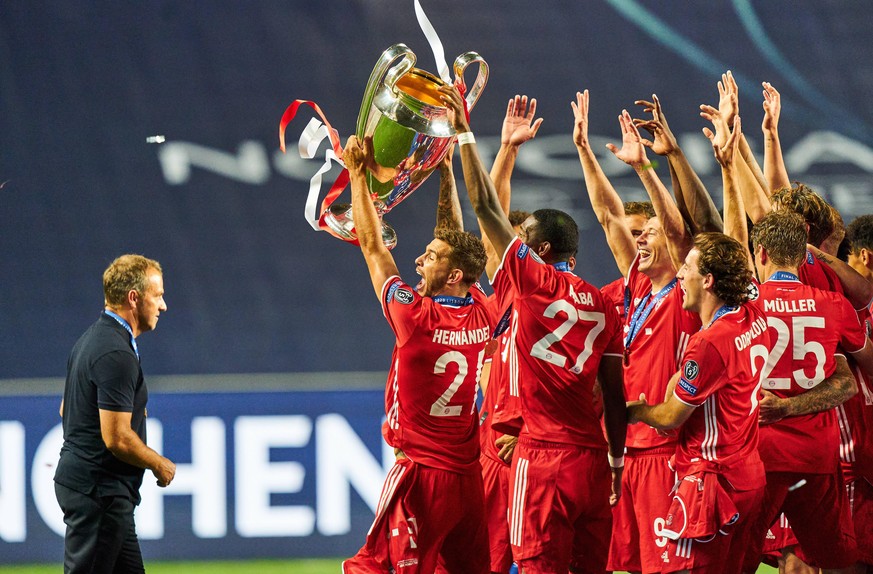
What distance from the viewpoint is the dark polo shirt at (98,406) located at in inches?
179

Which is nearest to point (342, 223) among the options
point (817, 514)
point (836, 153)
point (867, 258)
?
point (817, 514)

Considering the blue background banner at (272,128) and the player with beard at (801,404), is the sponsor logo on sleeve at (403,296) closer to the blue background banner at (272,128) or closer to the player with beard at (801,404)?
the player with beard at (801,404)

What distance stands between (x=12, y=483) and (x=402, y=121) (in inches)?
159

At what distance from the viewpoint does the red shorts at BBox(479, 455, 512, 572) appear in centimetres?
512

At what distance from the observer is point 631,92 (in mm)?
7441

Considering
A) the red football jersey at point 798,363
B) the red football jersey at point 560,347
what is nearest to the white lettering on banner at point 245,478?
the red football jersey at point 560,347

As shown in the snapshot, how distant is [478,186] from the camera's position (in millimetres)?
4305

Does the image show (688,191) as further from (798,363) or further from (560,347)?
(560,347)

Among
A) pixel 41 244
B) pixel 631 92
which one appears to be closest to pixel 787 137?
pixel 631 92

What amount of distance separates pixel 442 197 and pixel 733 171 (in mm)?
1492

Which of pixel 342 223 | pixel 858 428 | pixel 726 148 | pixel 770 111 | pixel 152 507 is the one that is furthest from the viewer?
pixel 152 507

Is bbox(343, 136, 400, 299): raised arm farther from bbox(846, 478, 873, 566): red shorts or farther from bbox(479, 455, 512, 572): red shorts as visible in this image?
bbox(846, 478, 873, 566): red shorts

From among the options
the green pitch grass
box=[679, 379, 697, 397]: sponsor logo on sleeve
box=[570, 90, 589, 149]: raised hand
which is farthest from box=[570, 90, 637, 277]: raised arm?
the green pitch grass

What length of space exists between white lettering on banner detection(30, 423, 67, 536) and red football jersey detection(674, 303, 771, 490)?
4.32 metres
